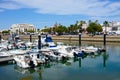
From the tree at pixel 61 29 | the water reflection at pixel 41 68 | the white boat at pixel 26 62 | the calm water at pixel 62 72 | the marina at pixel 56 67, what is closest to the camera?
the calm water at pixel 62 72

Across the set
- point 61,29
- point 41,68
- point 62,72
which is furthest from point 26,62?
point 61,29

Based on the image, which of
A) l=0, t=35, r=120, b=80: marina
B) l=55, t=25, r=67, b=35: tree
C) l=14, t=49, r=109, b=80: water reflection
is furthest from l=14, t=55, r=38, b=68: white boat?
l=55, t=25, r=67, b=35: tree

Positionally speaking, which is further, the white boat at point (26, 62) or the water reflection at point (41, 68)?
the white boat at point (26, 62)

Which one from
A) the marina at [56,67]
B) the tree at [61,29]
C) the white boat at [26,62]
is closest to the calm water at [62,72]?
the marina at [56,67]

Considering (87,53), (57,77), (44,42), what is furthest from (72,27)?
(57,77)

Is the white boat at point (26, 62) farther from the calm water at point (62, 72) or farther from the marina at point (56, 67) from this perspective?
the calm water at point (62, 72)

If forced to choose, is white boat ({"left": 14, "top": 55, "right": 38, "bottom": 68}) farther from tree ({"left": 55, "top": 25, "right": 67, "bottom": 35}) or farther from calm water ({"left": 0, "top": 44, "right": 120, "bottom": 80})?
tree ({"left": 55, "top": 25, "right": 67, "bottom": 35})

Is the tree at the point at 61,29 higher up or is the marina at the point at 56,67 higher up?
the tree at the point at 61,29

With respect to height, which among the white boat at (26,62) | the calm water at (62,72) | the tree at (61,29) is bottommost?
the calm water at (62,72)

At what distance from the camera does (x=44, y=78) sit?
31.5 meters

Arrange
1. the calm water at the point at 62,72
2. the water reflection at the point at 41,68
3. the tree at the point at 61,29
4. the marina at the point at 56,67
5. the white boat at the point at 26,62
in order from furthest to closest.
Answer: the tree at the point at 61,29
the white boat at the point at 26,62
the water reflection at the point at 41,68
the marina at the point at 56,67
the calm water at the point at 62,72

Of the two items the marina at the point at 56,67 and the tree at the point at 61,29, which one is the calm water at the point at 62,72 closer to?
the marina at the point at 56,67

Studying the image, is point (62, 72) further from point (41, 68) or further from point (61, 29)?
point (61, 29)

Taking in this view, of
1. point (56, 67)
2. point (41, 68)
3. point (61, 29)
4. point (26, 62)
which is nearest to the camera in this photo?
point (41, 68)
